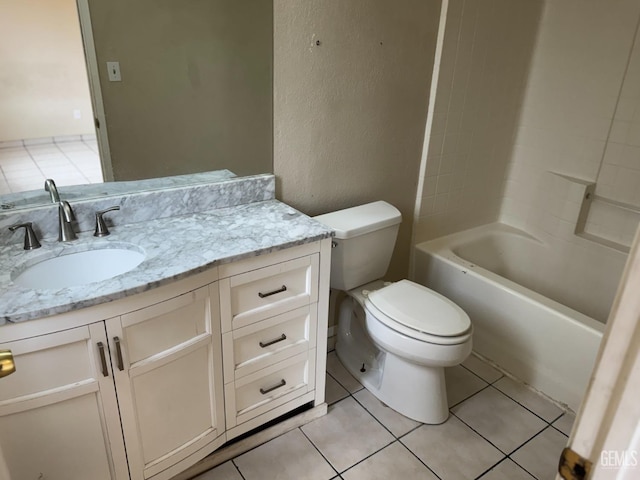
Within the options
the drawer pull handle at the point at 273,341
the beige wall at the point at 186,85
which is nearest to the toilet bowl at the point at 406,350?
the drawer pull handle at the point at 273,341

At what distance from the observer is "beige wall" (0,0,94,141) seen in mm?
1415

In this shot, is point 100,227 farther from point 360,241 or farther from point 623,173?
point 623,173

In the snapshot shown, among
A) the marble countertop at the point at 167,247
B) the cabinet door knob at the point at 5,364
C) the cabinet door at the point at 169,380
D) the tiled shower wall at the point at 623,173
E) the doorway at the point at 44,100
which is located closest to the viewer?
the cabinet door knob at the point at 5,364

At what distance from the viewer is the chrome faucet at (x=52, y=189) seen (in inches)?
60.3

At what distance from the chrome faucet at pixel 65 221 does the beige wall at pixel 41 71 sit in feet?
0.96

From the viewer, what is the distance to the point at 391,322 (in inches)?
72.5

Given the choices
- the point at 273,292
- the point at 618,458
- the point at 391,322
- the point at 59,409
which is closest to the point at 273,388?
the point at 273,292

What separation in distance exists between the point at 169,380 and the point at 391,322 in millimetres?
853

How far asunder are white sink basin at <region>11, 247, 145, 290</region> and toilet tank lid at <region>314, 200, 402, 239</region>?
0.76 metres

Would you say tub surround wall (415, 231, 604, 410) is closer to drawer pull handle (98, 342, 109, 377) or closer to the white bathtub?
the white bathtub

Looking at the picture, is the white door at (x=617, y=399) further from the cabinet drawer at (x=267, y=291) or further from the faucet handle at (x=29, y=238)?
the faucet handle at (x=29, y=238)

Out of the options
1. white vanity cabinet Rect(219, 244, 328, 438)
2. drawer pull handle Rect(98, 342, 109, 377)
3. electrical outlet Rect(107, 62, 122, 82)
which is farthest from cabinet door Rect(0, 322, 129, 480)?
electrical outlet Rect(107, 62, 122, 82)

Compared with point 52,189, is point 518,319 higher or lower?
lower

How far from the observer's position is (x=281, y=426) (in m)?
1.88
